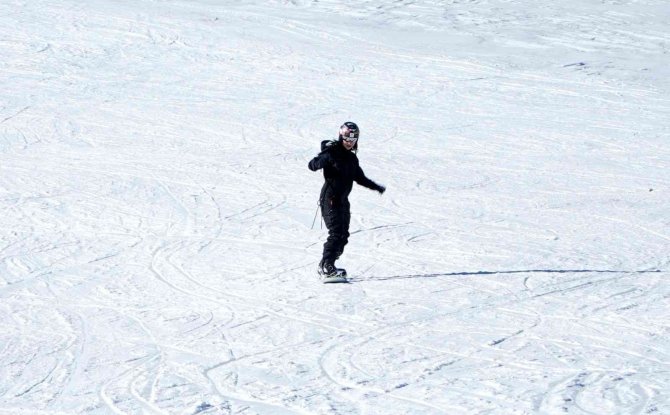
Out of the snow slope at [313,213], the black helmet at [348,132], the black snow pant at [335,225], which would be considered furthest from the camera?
the black snow pant at [335,225]

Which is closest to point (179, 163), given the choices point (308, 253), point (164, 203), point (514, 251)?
point (164, 203)

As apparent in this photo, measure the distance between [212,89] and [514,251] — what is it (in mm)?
10291

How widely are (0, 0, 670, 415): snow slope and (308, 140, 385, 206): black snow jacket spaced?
729 millimetres

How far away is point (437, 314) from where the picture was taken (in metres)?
7.61

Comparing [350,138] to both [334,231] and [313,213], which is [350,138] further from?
[313,213]

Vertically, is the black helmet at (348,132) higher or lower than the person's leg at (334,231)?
higher

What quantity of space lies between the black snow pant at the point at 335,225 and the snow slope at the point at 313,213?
27 centimetres

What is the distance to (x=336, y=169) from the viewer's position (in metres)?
8.34

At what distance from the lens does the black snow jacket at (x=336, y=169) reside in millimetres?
8281

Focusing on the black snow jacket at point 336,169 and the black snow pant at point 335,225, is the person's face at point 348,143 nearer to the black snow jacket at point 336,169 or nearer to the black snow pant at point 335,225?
the black snow jacket at point 336,169

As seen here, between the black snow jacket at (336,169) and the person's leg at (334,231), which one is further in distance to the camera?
the person's leg at (334,231)

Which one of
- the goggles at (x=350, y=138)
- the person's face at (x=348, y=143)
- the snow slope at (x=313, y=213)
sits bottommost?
the snow slope at (x=313, y=213)

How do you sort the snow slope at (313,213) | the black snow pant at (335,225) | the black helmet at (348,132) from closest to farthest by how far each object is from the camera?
the snow slope at (313,213) < the black helmet at (348,132) < the black snow pant at (335,225)

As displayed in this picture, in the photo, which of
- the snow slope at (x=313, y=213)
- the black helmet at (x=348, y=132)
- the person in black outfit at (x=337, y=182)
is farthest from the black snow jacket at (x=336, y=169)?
the snow slope at (x=313, y=213)
